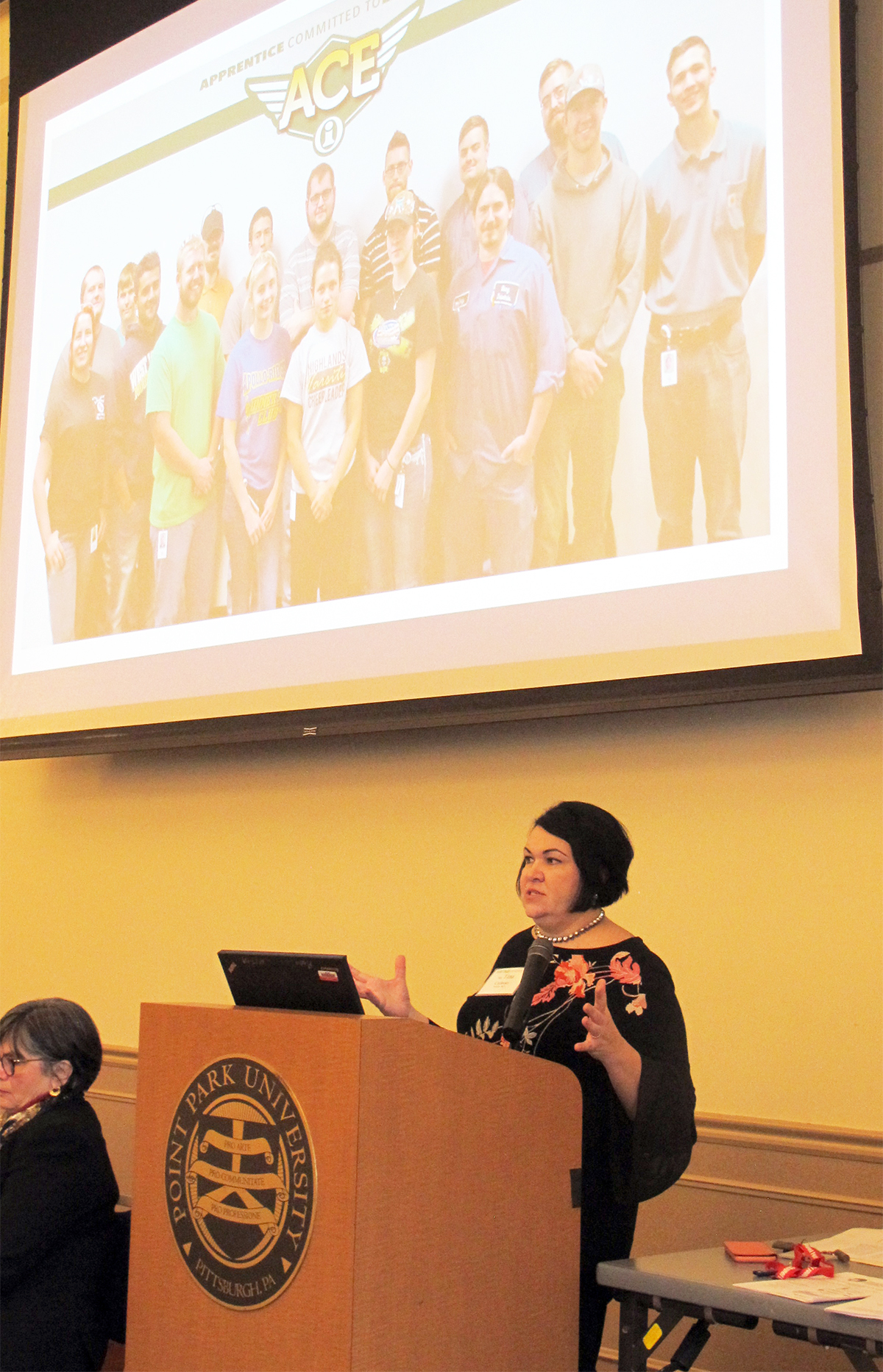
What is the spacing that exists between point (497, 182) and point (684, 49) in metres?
0.55

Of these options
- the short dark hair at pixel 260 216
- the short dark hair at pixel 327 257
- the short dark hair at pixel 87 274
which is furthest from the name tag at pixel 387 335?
the short dark hair at pixel 87 274

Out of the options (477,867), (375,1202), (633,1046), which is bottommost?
(375,1202)

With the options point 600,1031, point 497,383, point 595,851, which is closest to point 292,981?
point 600,1031

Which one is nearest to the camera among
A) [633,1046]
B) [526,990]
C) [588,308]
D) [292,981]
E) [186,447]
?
[292,981]

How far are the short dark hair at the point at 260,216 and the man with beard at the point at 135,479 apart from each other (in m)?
0.41

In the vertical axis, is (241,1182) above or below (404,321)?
below

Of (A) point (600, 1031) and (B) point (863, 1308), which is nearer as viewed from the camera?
(B) point (863, 1308)

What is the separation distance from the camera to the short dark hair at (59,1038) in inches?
98.0

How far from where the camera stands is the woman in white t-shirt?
345cm

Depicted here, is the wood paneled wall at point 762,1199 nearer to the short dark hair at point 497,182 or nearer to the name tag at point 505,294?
the name tag at point 505,294

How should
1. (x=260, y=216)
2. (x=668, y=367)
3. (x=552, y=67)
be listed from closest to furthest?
(x=668, y=367) < (x=552, y=67) < (x=260, y=216)

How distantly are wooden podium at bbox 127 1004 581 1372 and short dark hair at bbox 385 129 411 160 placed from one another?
244cm

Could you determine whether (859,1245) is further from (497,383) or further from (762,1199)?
(497,383)

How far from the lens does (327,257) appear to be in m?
3.61
